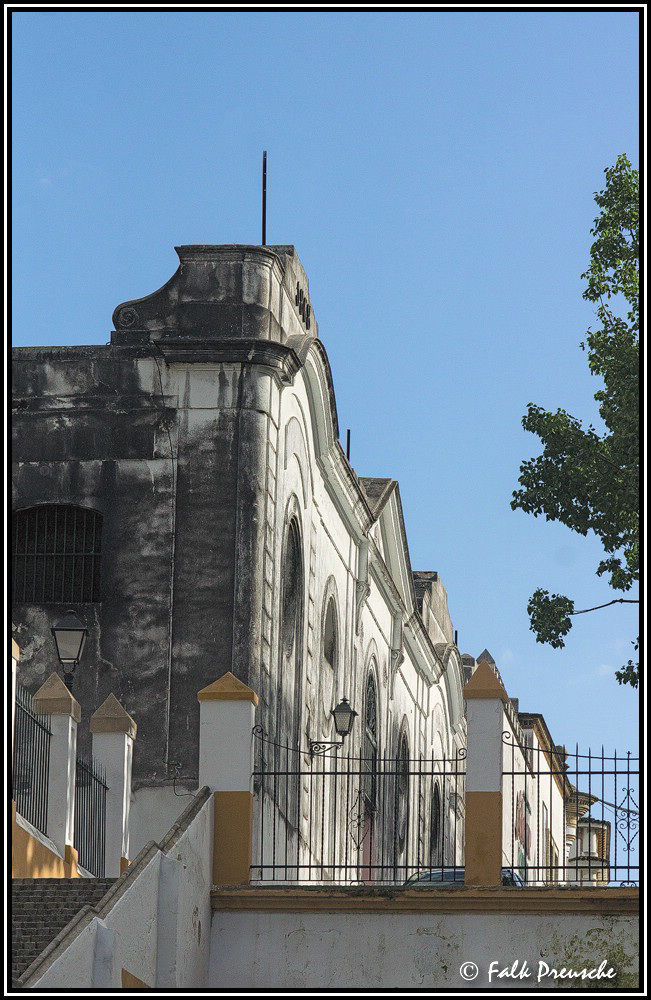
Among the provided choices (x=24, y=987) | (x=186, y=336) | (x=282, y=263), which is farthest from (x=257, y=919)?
(x=282, y=263)

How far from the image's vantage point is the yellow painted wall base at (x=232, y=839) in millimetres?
16234

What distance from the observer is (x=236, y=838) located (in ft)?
53.4

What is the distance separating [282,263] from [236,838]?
33.8 ft

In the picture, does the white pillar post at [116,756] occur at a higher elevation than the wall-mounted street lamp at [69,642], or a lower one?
lower

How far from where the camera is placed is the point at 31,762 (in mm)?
17812

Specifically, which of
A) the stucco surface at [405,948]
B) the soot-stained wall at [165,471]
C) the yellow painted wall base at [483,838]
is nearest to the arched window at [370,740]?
the soot-stained wall at [165,471]

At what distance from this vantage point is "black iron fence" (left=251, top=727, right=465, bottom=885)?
63.0ft

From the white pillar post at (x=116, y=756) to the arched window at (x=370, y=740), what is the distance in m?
11.2

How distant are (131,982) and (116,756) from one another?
280 inches

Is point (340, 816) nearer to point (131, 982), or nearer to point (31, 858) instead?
point (31, 858)

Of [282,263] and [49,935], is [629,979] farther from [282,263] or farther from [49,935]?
[282,263]

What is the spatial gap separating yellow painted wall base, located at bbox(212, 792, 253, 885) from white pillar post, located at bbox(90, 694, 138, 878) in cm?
399

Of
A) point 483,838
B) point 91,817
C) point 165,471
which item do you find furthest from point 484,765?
point 165,471

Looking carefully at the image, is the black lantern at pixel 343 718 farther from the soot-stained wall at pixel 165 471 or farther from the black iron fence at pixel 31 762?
the black iron fence at pixel 31 762
